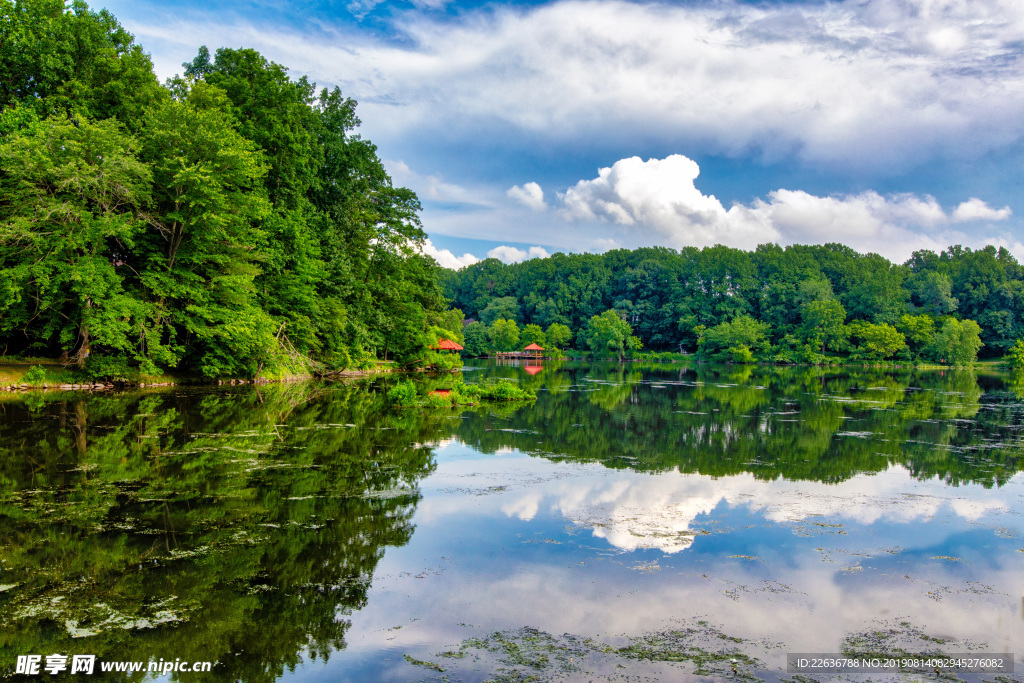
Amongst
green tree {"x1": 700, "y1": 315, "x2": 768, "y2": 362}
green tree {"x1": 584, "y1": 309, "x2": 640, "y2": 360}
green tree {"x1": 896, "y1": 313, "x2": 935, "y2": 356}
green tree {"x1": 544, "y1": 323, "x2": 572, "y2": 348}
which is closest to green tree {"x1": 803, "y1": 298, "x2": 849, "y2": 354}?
green tree {"x1": 700, "y1": 315, "x2": 768, "y2": 362}

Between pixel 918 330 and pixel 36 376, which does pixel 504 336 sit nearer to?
pixel 918 330

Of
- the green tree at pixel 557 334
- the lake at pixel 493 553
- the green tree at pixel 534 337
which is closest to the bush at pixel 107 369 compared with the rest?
the lake at pixel 493 553

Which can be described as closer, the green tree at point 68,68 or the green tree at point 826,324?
the green tree at point 68,68

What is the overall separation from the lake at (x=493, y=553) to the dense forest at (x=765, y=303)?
5836 centimetres

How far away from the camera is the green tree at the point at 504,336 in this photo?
260 ft

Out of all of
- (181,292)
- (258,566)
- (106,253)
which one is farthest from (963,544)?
(106,253)

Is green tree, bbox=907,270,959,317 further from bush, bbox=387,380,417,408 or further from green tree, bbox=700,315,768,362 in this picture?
bush, bbox=387,380,417,408

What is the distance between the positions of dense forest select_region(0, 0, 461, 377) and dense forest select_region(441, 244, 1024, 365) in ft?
153

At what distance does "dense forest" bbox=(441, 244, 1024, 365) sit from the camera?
63719 mm

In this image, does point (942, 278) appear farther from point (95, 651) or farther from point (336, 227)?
point (95, 651)

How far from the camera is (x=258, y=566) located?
514cm

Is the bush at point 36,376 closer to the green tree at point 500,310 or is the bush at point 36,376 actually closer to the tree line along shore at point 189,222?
the tree line along shore at point 189,222

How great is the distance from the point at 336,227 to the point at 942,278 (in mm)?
67780

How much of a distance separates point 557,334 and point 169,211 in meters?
65.3
